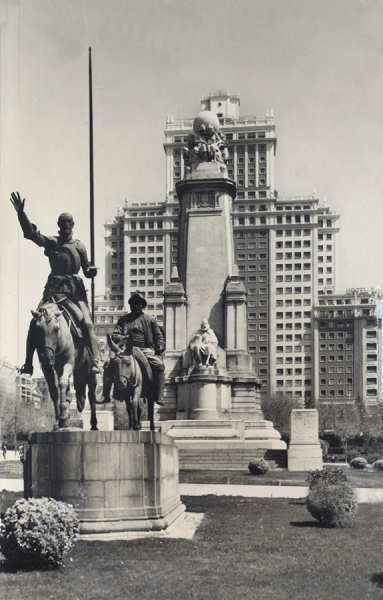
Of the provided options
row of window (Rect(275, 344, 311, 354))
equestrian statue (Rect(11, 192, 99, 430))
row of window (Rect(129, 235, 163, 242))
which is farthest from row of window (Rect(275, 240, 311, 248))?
equestrian statue (Rect(11, 192, 99, 430))

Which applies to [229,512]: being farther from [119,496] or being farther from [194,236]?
[194,236]

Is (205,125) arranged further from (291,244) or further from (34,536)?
(291,244)

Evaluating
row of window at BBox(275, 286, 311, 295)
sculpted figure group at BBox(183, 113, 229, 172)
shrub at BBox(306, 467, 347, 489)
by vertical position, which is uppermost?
sculpted figure group at BBox(183, 113, 229, 172)

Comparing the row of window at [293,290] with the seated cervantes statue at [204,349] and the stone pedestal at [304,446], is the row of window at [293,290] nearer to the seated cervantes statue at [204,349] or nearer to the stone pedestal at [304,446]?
the seated cervantes statue at [204,349]

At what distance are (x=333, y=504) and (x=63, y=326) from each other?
731cm

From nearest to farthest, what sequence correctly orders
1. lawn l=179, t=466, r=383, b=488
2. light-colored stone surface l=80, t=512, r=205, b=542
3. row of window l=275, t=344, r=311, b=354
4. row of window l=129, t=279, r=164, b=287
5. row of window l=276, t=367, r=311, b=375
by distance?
light-colored stone surface l=80, t=512, r=205, b=542, lawn l=179, t=466, r=383, b=488, row of window l=276, t=367, r=311, b=375, row of window l=275, t=344, r=311, b=354, row of window l=129, t=279, r=164, b=287

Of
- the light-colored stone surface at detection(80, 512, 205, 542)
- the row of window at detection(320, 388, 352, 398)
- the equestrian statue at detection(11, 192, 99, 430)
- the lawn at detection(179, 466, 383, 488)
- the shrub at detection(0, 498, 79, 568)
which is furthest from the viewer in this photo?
the row of window at detection(320, 388, 352, 398)

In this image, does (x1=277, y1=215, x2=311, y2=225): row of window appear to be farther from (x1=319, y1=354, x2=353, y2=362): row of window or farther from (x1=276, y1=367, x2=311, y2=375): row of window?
(x1=276, y1=367, x2=311, y2=375): row of window

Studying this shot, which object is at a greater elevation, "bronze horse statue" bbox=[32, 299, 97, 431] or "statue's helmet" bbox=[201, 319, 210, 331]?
"statue's helmet" bbox=[201, 319, 210, 331]

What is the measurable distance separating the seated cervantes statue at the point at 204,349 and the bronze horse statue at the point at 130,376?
32.7 metres

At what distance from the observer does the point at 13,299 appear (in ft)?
41.2

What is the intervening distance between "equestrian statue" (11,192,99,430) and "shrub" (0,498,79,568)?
3.70m

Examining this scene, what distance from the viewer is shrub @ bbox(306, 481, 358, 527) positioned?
17.5m

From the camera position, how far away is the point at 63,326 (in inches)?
607
